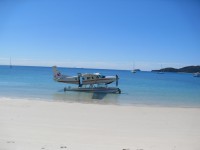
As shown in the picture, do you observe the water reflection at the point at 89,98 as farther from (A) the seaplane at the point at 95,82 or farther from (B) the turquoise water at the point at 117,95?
(A) the seaplane at the point at 95,82

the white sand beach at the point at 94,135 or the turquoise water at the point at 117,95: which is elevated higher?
the white sand beach at the point at 94,135

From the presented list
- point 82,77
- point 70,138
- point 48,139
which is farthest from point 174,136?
point 82,77

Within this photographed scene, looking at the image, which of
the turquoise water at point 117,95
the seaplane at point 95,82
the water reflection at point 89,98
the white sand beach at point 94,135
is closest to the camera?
the white sand beach at point 94,135

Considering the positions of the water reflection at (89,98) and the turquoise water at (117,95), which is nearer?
the water reflection at (89,98)

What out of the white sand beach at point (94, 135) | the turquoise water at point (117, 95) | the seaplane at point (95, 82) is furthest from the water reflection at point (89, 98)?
the white sand beach at point (94, 135)

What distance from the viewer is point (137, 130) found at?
175 inches

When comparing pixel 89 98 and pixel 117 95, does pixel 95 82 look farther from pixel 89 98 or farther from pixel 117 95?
pixel 89 98

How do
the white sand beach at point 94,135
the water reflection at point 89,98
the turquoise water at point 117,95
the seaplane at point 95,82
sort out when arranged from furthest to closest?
the seaplane at point 95,82 < the turquoise water at point 117,95 < the water reflection at point 89,98 < the white sand beach at point 94,135

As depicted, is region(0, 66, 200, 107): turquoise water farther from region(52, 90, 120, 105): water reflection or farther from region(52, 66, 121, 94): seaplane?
region(52, 66, 121, 94): seaplane

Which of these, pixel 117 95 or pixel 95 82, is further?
pixel 95 82

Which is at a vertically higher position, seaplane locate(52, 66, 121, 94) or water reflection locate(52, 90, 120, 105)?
seaplane locate(52, 66, 121, 94)

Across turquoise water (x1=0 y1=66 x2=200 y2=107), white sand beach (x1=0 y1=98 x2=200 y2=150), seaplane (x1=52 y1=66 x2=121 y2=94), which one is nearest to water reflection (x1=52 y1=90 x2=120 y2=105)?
turquoise water (x1=0 y1=66 x2=200 y2=107)

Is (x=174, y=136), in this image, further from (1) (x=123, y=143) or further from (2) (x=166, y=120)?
(2) (x=166, y=120)

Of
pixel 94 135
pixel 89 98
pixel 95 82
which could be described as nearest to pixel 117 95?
pixel 89 98
